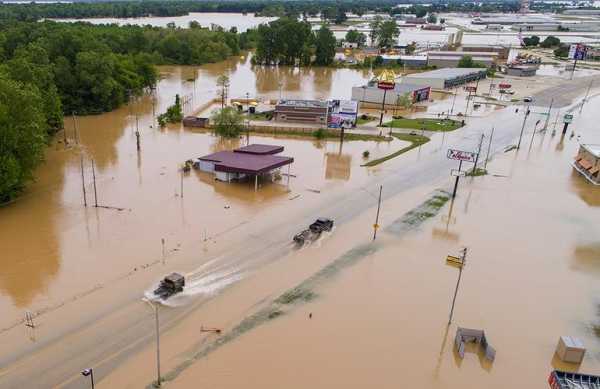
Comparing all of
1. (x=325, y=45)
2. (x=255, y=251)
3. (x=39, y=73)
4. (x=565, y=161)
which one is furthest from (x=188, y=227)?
(x=325, y=45)

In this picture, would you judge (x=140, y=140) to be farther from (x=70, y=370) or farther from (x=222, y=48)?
(x=222, y=48)

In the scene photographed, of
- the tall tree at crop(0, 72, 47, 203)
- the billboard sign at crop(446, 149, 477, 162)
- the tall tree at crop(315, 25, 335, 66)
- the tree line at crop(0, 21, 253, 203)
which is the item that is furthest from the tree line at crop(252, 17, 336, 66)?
the tall tree at crop(0, 72, 47, 203)

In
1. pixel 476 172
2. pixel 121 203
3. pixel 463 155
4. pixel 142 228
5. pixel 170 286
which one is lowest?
pixel 121 203

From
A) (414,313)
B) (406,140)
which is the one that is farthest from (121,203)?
(406,140)

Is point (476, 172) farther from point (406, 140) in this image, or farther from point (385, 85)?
point (385, 85)

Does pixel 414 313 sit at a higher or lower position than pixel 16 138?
lower

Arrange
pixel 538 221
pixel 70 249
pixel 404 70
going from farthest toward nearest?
pixel 404 70 < pixel 538 221 < pixel 70 249

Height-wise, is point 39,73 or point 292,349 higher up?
point 39,73
